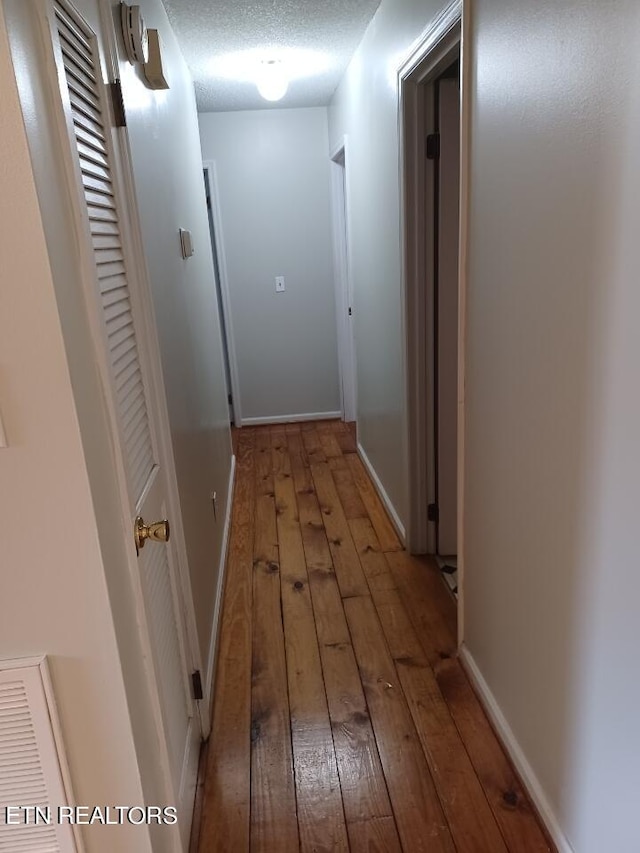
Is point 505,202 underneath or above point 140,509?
above

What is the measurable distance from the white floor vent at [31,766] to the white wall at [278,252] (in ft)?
13.3

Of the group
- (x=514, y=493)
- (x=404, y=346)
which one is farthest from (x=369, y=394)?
(x=514, y=493)

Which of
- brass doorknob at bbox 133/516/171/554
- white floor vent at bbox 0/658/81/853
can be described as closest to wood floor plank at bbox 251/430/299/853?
white floor vent at bbox 0/658/81/853

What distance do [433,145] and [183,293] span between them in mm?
1133

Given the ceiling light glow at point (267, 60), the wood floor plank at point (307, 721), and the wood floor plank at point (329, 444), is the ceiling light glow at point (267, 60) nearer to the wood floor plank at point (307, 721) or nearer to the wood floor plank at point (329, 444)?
the wood floor plank at point (329, 444)

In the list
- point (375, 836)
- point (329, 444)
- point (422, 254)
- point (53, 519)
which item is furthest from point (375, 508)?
point (53, 519)

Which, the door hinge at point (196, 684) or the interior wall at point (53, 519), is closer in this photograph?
the interior wall at point (53, 519)

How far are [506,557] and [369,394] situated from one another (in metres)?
2.05

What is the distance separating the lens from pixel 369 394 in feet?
12.0

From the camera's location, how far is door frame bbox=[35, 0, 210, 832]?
0.95m

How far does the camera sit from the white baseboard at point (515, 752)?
1474mm

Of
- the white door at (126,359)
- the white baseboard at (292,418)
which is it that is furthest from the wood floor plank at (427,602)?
the white baseboard at (292,418)

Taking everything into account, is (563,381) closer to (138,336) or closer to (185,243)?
(138,336)

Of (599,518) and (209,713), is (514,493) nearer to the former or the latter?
(599,518)
